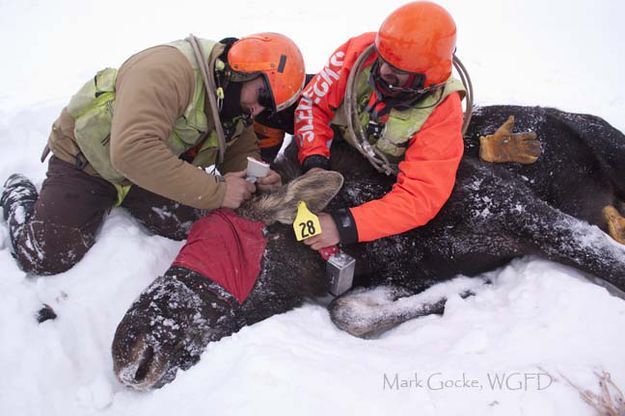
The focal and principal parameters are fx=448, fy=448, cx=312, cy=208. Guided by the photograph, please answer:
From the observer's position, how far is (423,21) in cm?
249

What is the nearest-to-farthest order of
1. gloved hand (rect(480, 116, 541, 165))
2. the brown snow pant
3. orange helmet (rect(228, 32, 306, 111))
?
1. orange helmet (rect(228, 32, 306, 111))
2. the brown snow pant
3. gloved hand (rect(480, 116, 541, 165))

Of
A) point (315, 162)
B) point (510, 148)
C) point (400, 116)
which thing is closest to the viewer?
point (400, 116)

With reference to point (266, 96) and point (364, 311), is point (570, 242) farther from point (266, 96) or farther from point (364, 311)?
point (266, 96)

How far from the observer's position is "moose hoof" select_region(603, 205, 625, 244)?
335 cm

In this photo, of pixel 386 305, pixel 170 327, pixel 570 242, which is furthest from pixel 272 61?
pixel 570 242

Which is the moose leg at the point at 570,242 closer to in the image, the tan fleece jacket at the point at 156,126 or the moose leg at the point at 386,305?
the moose leg at the point at 386,305

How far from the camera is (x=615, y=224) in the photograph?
11.1 ft

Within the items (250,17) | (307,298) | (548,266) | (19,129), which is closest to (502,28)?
(250,17)

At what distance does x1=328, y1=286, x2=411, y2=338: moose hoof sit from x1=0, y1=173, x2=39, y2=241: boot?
7.64 ft

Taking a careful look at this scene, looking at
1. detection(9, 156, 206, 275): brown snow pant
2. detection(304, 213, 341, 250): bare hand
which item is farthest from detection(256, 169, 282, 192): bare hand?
detection(9, 156, 206, 275): brown snow pant

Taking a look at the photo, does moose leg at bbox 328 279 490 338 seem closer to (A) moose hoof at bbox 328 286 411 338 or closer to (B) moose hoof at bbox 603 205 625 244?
(A) moose hoof at bbox 328 286 411 338

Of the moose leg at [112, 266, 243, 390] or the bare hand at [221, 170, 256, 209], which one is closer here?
the moose leg at [112, 266, 243, 390]

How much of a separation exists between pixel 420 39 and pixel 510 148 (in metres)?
1.33

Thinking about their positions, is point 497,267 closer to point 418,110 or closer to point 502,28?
point 418,110
